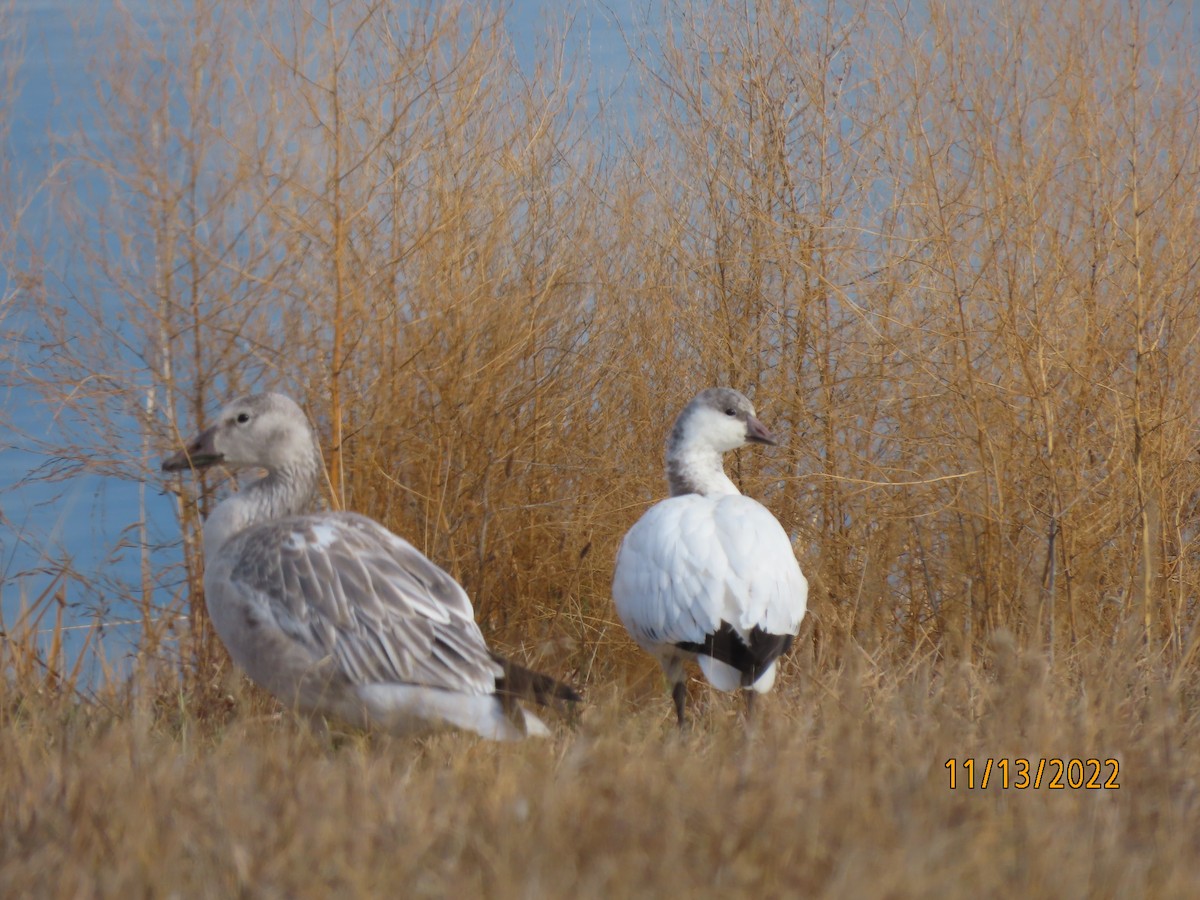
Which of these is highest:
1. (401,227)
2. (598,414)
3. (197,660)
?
(401,227)

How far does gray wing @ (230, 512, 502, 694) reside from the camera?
12.0 feet

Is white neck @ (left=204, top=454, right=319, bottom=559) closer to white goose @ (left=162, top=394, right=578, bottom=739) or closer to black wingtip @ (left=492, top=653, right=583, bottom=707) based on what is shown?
white goose @ (left=162, top=394, right=578, bottom=739)

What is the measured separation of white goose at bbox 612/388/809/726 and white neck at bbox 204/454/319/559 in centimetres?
108

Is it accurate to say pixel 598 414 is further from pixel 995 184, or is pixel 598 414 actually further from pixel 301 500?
pixel 301 500

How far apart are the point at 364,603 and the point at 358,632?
9 cm

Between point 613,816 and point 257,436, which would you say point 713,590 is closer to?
point 257,436

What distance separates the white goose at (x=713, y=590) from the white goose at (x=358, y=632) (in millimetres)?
678

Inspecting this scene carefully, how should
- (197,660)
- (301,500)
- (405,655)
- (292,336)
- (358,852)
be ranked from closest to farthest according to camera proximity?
1. (358,852)
2. (405,655)
3. (301,500)
4. (197,660)
5. (292,336)

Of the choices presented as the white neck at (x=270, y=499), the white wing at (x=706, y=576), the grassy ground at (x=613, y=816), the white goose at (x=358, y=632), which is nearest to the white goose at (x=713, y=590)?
the white wing at (x=706, y=576)

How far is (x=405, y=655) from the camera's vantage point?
3650 millimetres

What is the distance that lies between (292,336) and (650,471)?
6.44ft

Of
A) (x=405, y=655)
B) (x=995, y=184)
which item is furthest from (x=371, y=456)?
(x=995, y=184)

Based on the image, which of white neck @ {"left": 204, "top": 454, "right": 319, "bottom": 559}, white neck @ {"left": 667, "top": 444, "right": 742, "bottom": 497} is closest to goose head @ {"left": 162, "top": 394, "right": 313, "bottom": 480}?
white neck @ {"left": 204, "top": 454, "right": 319, "bottom": 559}

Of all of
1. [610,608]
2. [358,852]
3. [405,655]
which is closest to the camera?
[358,852]
